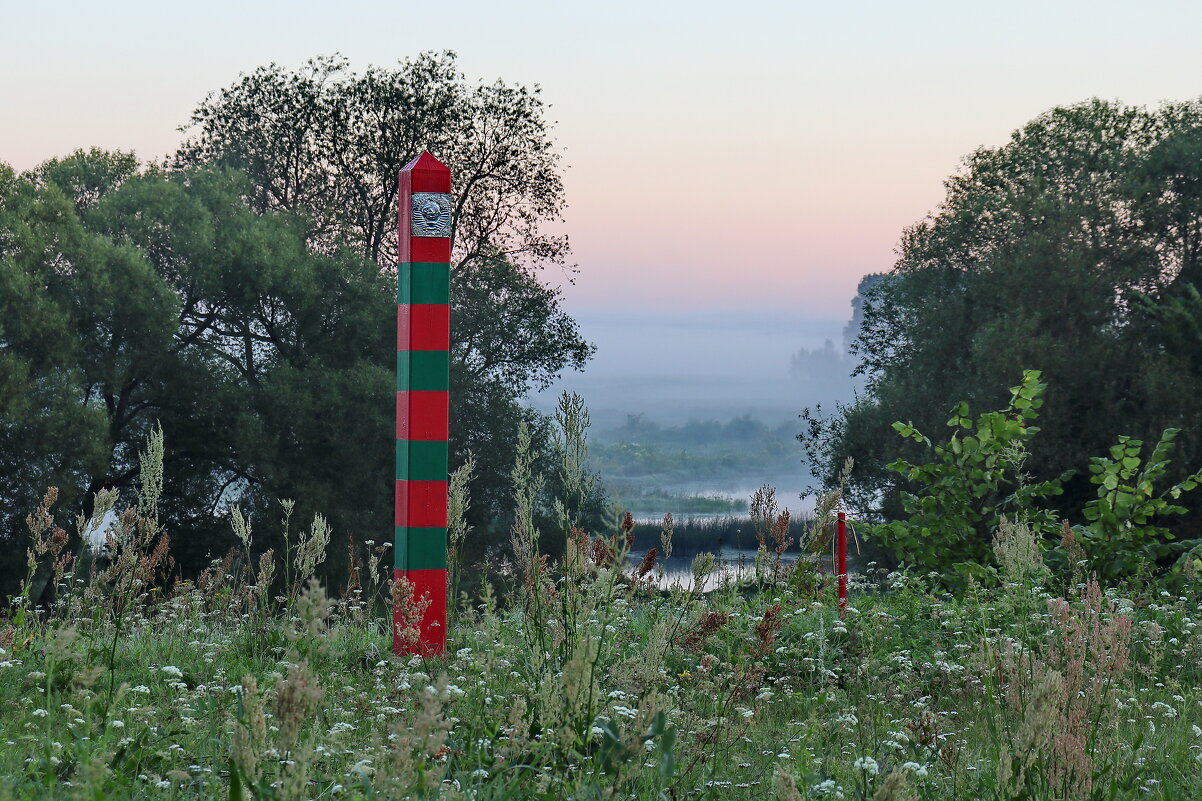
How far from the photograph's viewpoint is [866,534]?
8.89 m

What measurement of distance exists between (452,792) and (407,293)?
4195 mm

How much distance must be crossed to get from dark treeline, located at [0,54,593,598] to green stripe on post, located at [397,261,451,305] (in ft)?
37.4

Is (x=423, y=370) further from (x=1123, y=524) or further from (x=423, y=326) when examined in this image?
(x=1123, y=524)

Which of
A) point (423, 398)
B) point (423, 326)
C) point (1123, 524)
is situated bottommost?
point (1123, 524)

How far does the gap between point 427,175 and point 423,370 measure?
118cm

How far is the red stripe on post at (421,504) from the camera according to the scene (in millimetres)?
5996

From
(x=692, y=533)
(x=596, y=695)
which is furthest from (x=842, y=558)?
(x=692, y=533)

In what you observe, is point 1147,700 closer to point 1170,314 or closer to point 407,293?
point 407,293

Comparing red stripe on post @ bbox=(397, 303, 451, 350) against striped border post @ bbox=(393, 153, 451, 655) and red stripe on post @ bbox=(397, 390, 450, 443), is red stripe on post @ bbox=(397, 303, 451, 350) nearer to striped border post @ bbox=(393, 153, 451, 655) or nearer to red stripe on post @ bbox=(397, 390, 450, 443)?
striped border post @ bbox=(393, 153, 451, 655)

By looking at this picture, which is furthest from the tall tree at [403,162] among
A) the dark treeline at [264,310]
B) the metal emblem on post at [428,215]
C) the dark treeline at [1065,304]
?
the metal emblem on post at [428,215]

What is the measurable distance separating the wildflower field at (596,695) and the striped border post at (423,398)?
1.59 feet

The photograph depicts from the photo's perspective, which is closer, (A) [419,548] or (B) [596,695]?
(B) [596,695]

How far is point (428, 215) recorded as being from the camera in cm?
608

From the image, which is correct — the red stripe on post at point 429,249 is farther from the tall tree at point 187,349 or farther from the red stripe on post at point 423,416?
the tall tree at point 187,349
